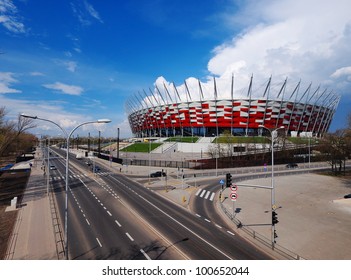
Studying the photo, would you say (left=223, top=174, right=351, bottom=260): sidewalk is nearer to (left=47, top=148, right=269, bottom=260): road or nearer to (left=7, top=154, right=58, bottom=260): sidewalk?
(left=47, top=148, right=269, bottom=260): road

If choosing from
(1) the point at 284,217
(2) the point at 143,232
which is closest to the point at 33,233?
(2) the point at 143,232

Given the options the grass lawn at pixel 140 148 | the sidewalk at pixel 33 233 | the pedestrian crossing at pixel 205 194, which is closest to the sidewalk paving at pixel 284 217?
the sidewalk at pixel 33 233

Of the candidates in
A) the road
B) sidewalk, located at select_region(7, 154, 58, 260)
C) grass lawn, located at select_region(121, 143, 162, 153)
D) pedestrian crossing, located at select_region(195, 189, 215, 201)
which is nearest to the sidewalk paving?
sidewalk, located at select_region(7, 154, 58, 260)

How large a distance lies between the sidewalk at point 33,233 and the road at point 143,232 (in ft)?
5.22

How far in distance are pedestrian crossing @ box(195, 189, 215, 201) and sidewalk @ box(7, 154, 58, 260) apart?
20969mm

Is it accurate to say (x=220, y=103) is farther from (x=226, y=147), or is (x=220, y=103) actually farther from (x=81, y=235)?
(x=81, y=235)

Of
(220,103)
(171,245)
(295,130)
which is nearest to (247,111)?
(220,103)

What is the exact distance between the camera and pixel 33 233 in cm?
1959

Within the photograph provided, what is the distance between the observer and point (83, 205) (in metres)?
28.9

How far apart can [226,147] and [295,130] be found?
5407 cm

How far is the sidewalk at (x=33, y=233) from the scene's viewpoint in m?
15.9

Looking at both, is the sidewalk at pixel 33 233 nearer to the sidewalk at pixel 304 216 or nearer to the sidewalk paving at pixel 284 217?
the sidewalk paving at pixel 284 217

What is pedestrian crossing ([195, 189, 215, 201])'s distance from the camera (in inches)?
1366

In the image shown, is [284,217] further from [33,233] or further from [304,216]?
[33,233]
